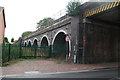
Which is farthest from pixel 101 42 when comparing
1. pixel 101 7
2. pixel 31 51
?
pixel 31 51

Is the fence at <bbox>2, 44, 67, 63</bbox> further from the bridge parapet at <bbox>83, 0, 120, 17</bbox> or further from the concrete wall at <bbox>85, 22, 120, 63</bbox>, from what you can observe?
the bridge parapet at <bbox>83, 0, 120, 17</bbox>

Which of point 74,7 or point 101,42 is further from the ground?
point 74,7

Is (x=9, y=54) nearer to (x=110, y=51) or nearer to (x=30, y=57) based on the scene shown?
(x=30, y=57)

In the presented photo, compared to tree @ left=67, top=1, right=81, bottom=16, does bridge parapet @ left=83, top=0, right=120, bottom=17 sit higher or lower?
lower

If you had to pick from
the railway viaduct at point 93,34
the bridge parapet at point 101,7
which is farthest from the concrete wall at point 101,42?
the bridge parapet at point 101,7

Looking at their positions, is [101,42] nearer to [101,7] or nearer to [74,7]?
[101,7]

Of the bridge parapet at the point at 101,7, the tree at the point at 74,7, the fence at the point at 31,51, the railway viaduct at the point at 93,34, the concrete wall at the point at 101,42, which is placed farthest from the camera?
the fence at the point at 31,51

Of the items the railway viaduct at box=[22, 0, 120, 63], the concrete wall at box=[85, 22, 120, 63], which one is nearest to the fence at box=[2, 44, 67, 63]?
the railway viaduct at box=[22, 0, 120, 63]

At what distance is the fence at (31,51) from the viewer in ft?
48.7

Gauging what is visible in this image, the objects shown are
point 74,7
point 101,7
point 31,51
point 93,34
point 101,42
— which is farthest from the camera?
point 31,51

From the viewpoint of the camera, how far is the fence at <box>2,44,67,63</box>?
1485 cm

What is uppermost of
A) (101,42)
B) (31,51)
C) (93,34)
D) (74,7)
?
(74,7)

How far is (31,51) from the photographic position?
57.0 feet

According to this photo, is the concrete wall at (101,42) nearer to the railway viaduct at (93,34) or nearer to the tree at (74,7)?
the railway viaduct at (93,34)
